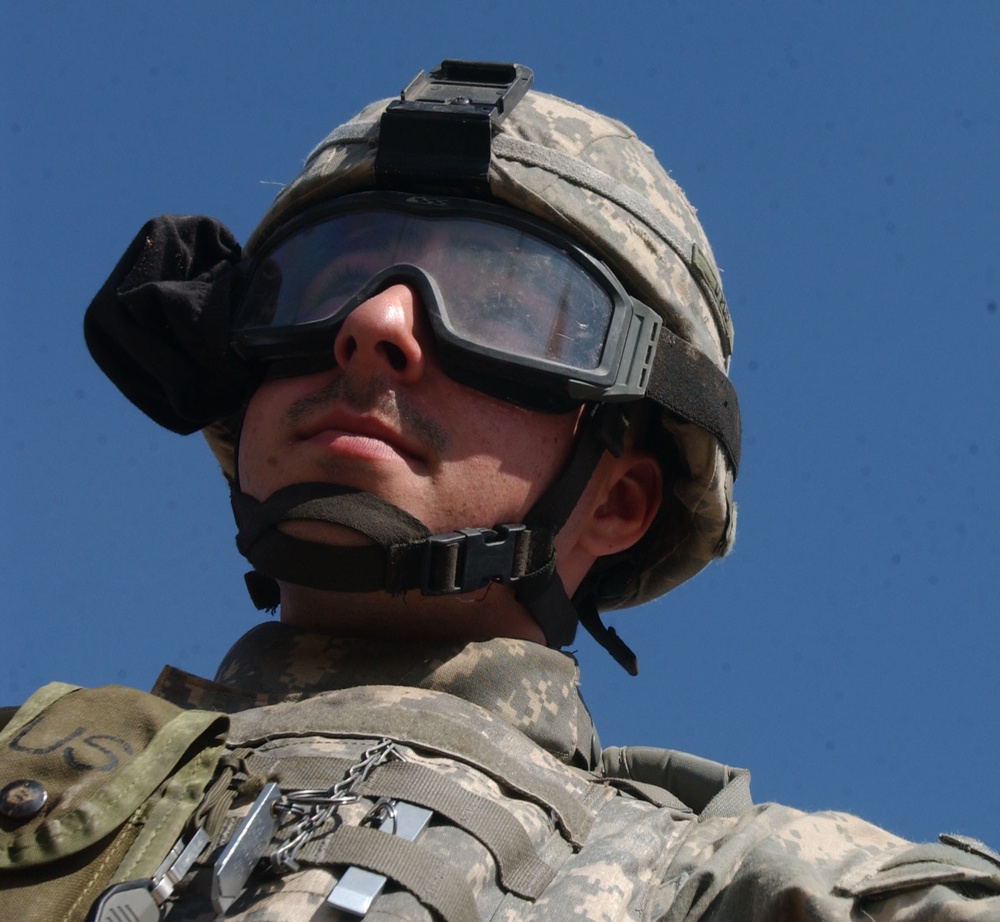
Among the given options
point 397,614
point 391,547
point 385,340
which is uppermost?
point 385,340

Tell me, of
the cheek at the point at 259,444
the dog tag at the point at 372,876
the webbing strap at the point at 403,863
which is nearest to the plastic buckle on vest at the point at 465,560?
the cheek at the point at 259,444

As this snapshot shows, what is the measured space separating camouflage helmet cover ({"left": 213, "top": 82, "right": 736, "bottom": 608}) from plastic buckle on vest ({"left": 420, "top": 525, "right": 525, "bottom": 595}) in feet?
2.69

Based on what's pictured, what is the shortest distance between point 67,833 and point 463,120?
91.0 inches

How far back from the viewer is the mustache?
3686 mm

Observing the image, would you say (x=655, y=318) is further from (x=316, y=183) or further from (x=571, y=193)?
(x=316, y=183)

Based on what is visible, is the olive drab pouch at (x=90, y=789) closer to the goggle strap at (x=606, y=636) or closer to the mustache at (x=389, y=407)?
the mustache at (x=389, y=407)

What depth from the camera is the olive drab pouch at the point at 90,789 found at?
2760 mm

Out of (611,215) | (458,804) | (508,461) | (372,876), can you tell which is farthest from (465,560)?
(611,215)

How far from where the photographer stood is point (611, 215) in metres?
4.31

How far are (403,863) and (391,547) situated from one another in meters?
1.00

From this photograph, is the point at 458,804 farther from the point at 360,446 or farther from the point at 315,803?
the point at 360,446

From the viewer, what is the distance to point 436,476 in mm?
3695

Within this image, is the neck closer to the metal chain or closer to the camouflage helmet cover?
the metal chain

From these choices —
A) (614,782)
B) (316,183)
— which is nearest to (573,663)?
(614,782)
